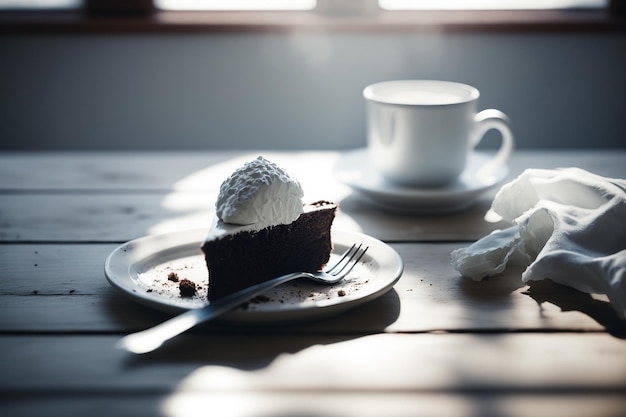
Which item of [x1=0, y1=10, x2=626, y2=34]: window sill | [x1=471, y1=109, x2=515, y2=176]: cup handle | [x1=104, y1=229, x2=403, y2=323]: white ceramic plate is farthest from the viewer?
[x1=0, y1=10, x2=626, y2=34]: window sill

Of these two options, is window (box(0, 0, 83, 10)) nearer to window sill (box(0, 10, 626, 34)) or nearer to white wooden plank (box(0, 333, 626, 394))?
window sill (box(0, 10, 626, 34))

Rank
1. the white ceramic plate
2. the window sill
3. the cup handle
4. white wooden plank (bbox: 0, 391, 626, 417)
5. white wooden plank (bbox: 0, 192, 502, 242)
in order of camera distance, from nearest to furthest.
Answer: white wooden plank (bbox: 0, 391, 626, 417), the white ceramic plate, white wooden plank (bbox: 0, 192, 502, 242), the cup handle, the window sill

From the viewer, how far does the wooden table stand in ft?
1.85

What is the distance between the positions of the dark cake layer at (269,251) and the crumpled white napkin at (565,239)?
0.50ft

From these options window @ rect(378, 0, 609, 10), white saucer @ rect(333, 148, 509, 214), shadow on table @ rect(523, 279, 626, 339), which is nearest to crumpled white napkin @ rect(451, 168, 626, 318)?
shadow on table @ rect(523, 279, 626, 339)

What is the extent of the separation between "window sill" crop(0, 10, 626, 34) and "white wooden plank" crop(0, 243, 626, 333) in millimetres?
1100

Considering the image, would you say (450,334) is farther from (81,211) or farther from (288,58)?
(288,58)

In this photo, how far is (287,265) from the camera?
797mm

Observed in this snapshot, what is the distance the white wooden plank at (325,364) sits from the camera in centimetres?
59

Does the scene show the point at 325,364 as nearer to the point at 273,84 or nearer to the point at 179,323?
the point at 179,323

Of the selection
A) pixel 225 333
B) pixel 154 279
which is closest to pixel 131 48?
pixel 154 279

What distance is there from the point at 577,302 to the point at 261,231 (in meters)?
0.33

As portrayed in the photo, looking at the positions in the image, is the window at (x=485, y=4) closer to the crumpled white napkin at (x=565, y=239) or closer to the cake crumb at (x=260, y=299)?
the crumpled white napkin at (x=565, y=239)

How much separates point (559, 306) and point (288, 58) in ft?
4.27
